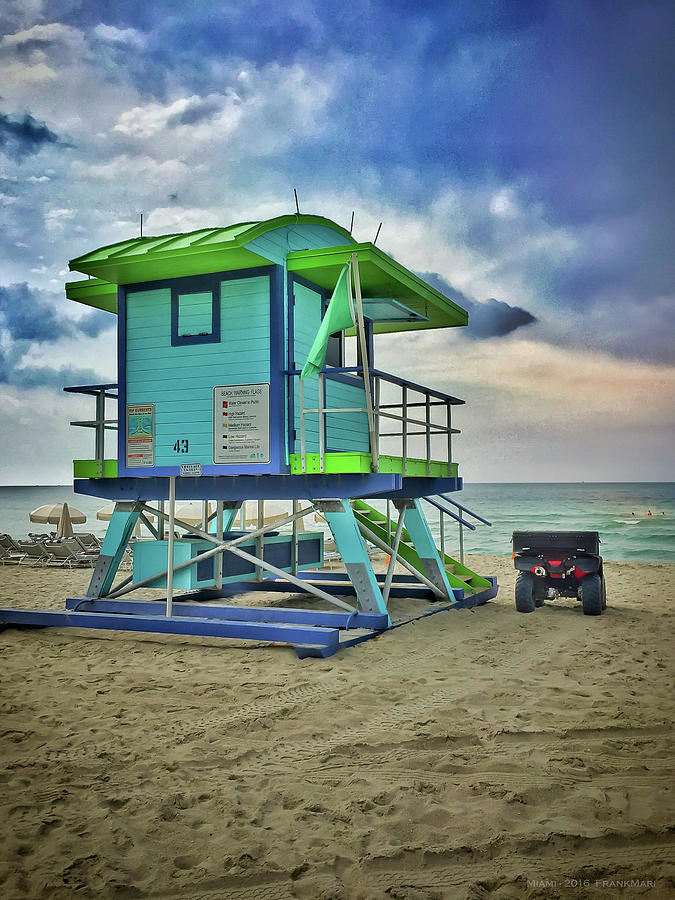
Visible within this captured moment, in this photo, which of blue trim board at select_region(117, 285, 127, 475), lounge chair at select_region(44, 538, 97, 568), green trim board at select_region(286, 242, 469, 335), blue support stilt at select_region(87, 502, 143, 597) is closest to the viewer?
green trim board at select_region(286, 242, 469, 335)

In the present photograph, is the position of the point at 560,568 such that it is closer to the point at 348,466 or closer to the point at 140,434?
the point at 348,466

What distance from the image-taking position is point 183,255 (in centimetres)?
1074

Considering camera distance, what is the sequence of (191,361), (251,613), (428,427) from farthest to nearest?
1. (428,427)
2. (191,361)
3. (251,613)

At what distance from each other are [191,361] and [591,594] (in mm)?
7114

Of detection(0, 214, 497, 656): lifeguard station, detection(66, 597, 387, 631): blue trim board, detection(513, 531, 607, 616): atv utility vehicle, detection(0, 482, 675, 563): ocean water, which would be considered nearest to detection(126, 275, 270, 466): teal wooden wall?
detection(0, 214, 497, 656): lifeguard station

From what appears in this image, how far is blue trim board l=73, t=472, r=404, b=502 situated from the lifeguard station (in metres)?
0.02

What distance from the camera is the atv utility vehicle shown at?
12.6m

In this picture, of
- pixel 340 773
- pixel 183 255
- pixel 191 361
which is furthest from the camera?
pixel 191 361

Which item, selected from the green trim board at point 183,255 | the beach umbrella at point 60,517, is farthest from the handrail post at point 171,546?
the beach umbrella at point 60,517

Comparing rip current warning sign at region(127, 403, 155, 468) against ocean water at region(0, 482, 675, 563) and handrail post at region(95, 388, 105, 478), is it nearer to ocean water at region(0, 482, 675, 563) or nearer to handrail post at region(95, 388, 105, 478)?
handrail post at region(95, 388, 105, 478)

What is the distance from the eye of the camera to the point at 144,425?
1174cm

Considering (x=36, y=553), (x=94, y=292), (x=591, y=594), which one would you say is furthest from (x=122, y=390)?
(x=36, y=553)

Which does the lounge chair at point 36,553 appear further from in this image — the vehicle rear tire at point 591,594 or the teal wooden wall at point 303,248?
the vehicle rear tire at point 591,594

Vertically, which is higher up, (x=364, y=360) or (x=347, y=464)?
(x=364, y=360)
